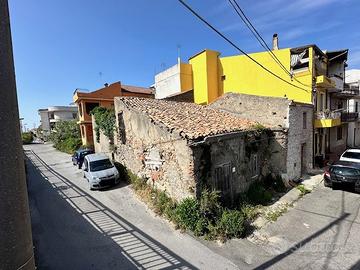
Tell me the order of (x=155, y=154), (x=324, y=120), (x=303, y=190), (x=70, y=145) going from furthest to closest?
(x=70, y=145)
(x=324, y=120)
(x=303, y=190)
(x=155, y=154)

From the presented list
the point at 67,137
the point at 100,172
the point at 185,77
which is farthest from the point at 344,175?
the point at 67,137

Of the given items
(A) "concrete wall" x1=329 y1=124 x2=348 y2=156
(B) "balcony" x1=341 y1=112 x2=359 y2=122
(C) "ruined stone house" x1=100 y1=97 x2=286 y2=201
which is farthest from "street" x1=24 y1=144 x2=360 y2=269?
(A) "concrete wall" x1=329 y1=124 x2=348 y2=156

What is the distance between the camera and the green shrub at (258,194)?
418 inches

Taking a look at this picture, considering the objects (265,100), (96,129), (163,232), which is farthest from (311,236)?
(96,129)

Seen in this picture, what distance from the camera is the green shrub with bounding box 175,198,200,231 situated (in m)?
8.08

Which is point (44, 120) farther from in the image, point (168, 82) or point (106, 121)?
point (106, 121)

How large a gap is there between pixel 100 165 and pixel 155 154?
4.86 m

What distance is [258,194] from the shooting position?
35.7ft

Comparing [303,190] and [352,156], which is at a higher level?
[352,156]

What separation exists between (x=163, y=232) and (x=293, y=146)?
966 centimetres

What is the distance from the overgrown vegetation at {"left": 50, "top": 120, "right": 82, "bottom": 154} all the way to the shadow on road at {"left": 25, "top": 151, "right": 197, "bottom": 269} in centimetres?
1722

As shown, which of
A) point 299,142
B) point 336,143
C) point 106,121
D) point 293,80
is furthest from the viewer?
point 336,143

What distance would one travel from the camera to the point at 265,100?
13.6m

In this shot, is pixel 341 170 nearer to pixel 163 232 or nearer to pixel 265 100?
pixel 265 100
